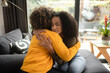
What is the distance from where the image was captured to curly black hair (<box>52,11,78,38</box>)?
107 cm

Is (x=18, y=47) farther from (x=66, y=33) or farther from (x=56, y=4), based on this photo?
(x=56, y=4)

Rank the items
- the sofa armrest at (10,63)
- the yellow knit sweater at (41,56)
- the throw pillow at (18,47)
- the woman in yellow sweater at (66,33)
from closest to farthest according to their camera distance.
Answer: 1. the yellow knit sweater at (41,56)
2. the woman in yellow sweater at (66,33)
3. the sofa armrest at (10,63)
4. the throw pillow at (18,47)

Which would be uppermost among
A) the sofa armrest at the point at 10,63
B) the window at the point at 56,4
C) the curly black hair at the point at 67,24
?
the window at the point at 56,4

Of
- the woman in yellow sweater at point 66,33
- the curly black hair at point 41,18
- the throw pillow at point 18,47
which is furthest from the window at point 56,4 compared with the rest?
the curly black hair at point 41,18

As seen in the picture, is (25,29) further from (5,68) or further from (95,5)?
(95,5)

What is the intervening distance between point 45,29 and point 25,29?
6.07 ft

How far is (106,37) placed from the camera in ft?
6.23

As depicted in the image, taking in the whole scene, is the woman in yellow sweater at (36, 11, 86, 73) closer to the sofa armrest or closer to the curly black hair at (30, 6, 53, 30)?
the curly black hair at (30, 6, 53, 30)

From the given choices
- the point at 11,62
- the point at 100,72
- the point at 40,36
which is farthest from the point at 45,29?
the point at 100,72

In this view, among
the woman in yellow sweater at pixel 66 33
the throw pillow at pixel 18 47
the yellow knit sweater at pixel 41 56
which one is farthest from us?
the throw pillow at pixel 18 47

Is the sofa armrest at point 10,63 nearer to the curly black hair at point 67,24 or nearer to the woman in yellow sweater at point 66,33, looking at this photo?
the woman in yellow sweater at point 66,33

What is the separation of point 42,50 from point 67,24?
1.25 ft

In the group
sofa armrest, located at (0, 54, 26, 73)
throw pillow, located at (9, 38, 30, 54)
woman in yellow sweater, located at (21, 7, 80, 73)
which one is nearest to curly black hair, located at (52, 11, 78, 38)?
woman in yellow sweater, located at (21, 7, 80, 73)

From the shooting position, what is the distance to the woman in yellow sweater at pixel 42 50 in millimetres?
902
